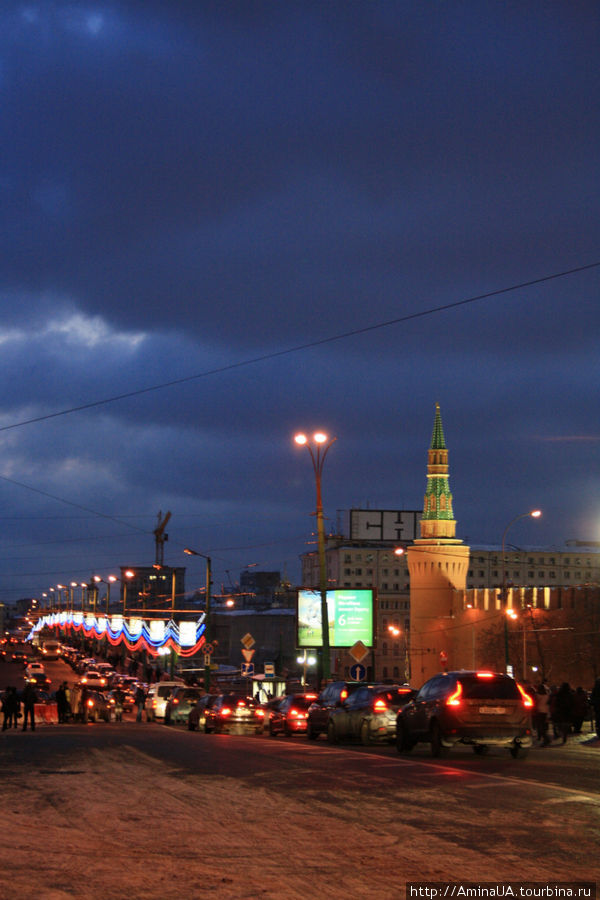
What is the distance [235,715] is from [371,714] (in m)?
11.2

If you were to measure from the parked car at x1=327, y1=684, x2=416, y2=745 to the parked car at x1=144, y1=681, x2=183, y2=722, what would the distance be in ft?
80.1

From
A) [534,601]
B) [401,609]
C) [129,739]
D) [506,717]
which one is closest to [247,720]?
[129,739]

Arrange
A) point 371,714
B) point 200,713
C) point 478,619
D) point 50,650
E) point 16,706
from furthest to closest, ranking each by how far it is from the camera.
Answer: point 50,650
point 478,619
point 16,706
point 200,713
point 371,714

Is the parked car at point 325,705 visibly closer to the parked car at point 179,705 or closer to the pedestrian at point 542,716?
the pedestrian at point 542,716

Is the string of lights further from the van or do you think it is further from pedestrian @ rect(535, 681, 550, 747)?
pedestrian @ rect(535, 681, 550, 747)

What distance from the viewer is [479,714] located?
1911cm

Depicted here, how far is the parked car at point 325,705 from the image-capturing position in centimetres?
2914

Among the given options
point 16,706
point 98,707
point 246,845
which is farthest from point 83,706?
point 246,845

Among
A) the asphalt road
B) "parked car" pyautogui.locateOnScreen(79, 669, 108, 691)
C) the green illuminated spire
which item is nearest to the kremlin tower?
the green illuminated spire

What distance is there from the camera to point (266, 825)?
35.4 ft

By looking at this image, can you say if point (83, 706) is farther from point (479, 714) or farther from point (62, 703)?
point (479, 714)

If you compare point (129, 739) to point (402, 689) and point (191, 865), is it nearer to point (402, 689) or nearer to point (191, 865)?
point (402, 689)

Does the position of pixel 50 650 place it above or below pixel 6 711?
below

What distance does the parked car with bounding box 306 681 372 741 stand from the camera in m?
29.1
